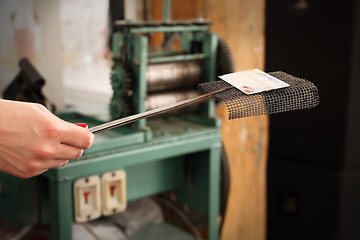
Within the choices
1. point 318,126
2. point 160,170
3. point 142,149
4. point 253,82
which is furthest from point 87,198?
point 318,126

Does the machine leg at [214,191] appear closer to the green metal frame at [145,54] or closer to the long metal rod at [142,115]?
the green metal frame at [145,54]

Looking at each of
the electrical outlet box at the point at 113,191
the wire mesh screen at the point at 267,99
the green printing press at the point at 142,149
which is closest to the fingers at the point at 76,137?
the wire mesh screen at the point at 267,99

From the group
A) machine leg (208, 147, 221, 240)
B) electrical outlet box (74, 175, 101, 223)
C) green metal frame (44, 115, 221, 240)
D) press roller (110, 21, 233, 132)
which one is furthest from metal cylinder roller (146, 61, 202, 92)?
electrical outlet box (74, 175, 101, 223)

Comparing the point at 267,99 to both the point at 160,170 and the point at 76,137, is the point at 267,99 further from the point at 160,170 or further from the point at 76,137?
the point at 160,170

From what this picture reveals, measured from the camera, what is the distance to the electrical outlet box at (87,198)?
1.55 meters

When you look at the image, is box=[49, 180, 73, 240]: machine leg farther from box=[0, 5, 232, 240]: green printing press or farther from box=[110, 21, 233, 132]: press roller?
box=[110, 21, 233, 132]: press roller

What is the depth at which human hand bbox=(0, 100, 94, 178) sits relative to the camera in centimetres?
89

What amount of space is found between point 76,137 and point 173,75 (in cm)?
86

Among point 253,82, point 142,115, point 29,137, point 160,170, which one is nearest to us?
point 29,137

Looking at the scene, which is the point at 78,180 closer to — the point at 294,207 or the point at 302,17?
the point at 294,207

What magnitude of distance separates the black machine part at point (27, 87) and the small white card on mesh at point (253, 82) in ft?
2.81

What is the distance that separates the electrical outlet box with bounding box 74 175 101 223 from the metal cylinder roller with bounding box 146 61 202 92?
41 centimetres

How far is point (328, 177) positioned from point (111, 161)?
2.77 ft

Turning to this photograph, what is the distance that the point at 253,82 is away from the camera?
115 cm
